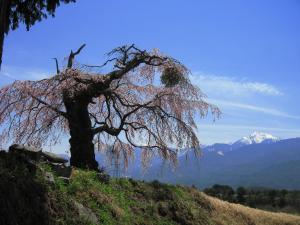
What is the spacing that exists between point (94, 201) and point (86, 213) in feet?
4.10

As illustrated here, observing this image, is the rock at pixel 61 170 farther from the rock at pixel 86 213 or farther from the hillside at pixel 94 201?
the rock at pixel 86 213

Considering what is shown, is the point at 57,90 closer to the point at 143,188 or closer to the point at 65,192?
the point at 143,188

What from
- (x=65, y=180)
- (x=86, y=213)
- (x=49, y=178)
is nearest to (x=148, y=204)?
(x=65, y=180)

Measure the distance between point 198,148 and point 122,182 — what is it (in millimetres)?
5374

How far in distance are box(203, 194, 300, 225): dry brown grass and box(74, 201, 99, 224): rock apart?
7118 millimetres

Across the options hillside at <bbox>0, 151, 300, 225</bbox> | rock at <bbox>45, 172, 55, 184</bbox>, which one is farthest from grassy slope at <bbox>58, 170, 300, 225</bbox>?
rock at <bbox>45, 172, 55, 184</bbox>

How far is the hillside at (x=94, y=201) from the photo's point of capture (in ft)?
38.0

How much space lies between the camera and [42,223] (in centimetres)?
1155

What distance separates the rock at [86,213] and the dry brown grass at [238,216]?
280 inches

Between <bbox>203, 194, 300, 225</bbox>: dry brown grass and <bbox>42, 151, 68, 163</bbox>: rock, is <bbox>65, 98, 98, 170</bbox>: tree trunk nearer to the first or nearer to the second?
<bbox>42, 151, 68, 163</bbox>: rock

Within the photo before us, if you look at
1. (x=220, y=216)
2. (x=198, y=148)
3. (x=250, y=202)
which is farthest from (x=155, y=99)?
(x=250, y=202)

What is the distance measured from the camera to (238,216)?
72.1 ft

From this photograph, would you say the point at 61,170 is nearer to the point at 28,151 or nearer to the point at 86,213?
the point at 28,151

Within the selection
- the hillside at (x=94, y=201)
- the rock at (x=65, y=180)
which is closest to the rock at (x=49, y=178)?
the hillside at (x=94, y=201)
